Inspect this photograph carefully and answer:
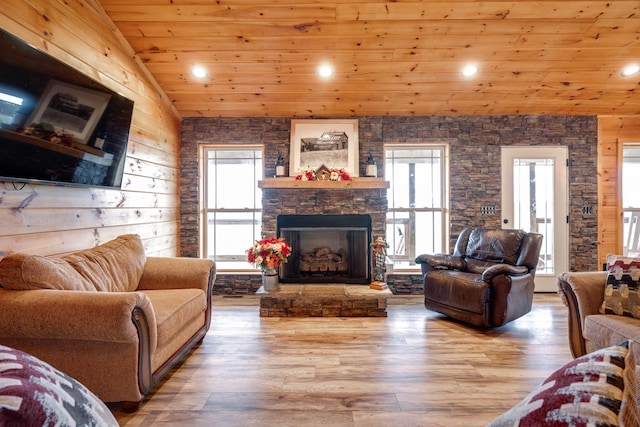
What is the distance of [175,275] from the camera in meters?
2.88

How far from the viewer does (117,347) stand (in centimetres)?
184

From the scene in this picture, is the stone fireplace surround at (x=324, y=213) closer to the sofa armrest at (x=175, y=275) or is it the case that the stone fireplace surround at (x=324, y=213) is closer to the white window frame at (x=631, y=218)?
the sofa armrest at (x=175, y=275)

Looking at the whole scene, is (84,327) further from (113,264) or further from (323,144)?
(323,144)

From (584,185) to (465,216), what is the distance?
165 cm

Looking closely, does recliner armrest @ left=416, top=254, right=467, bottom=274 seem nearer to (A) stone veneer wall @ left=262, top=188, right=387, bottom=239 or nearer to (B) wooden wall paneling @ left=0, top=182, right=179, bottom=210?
(A) stone veneer wall @ left=262, top=188, right=387, bottom=239

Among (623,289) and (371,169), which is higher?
(371,169)

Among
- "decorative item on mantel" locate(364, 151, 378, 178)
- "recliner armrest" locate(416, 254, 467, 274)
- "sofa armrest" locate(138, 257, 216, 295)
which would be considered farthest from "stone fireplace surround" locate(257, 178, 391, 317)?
"sofa armrest" locate(138, 257, 216, 295)

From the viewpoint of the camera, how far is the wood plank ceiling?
121 inches

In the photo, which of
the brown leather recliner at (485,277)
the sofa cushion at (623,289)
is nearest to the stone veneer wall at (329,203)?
the brown leather recliner at (485,277)

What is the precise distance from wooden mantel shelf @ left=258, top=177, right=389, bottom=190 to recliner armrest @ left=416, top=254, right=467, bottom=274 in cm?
106

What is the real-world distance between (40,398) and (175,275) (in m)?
2.39

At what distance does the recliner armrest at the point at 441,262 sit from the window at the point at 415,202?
90cm

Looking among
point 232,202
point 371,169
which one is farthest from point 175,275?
point 371,169

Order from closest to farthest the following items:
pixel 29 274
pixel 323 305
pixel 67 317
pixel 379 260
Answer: pixel 67 317
pixel 29 274
pixel 323 305
pixel 379 260
